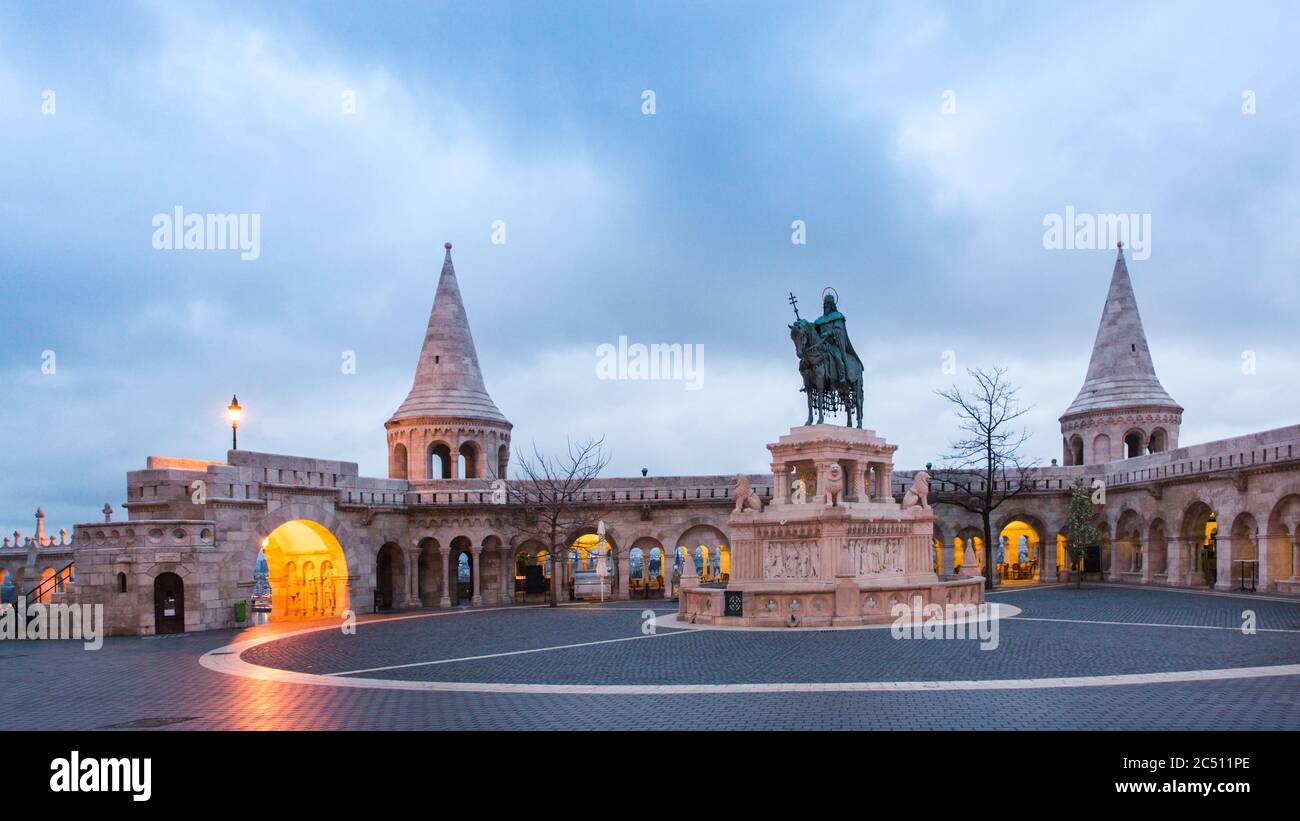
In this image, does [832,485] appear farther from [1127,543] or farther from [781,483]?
[1127,543]

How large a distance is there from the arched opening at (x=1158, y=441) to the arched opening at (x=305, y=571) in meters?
34.9

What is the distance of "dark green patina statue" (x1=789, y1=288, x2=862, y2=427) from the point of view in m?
26.9

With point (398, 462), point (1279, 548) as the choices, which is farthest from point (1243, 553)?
point (398, 462)

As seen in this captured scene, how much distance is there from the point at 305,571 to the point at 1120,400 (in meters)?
35.2

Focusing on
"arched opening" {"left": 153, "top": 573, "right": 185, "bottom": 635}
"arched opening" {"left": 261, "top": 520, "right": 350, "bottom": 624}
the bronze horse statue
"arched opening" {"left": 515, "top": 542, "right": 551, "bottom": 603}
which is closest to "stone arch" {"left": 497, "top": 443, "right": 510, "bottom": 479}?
"arched opening" {"left": 515, "top": 542, "right": 551, "bottom": 603}

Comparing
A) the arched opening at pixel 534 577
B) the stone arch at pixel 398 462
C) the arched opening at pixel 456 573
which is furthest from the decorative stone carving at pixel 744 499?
the stone arch at pixel 398 462

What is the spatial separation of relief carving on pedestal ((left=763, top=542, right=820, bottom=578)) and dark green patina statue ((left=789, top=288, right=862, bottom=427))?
3.70 meters

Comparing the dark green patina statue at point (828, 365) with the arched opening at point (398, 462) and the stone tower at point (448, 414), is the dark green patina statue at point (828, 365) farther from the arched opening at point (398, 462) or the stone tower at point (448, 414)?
the arched opening at point (398, 462)

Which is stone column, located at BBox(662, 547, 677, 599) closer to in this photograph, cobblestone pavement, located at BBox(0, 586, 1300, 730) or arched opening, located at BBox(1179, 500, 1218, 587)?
cobblestone pavement, located at BBox(0, 586, 1300, 730)

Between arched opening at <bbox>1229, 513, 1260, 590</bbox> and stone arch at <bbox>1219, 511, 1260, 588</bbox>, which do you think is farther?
stone arch at <bbox>1219, 511, 1260, 588</bbox>

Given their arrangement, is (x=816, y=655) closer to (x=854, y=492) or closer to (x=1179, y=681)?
(x=1179, y=681)

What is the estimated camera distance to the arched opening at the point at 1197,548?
34.3 meters

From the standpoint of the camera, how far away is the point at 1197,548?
35062 mm
